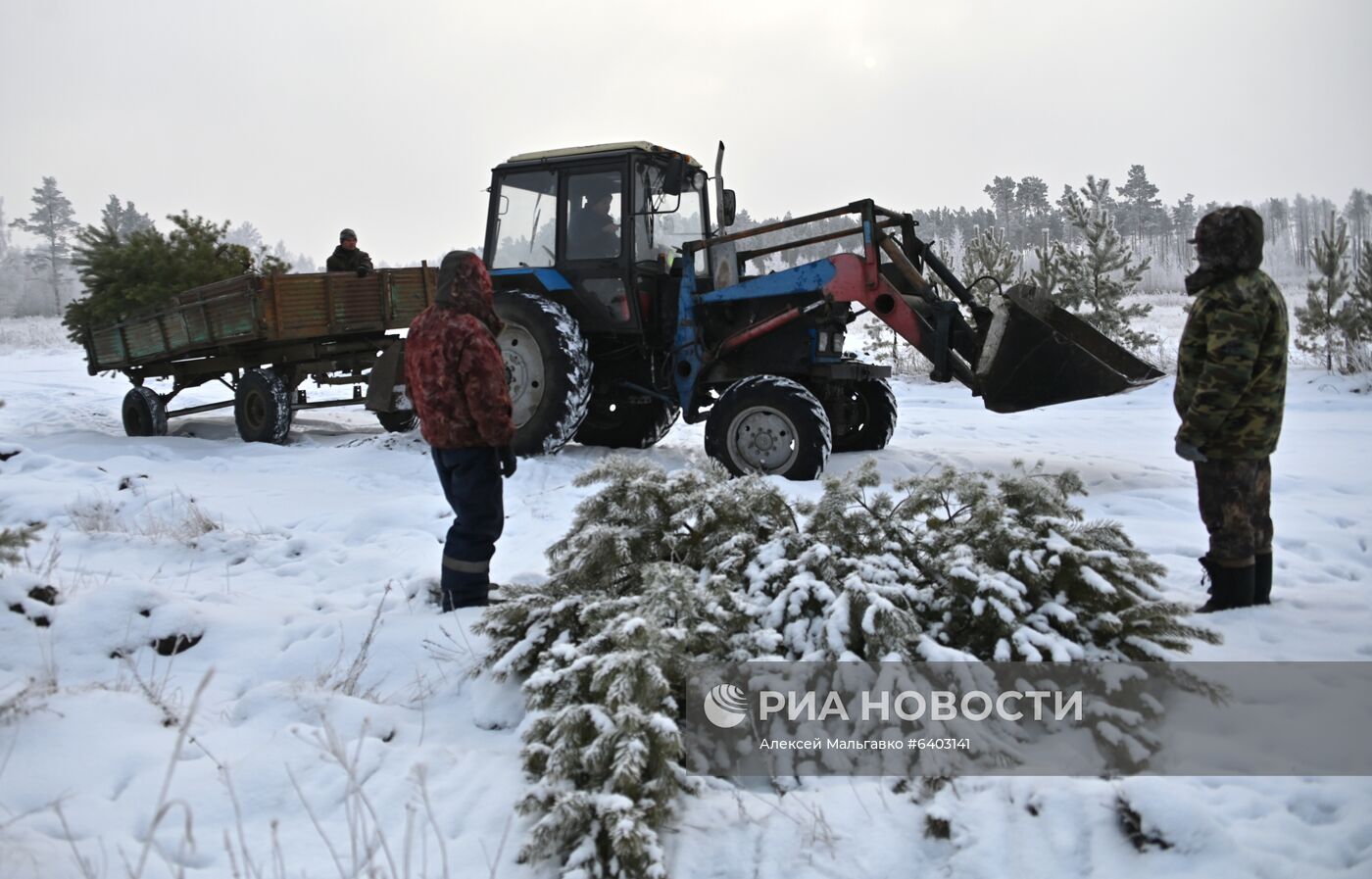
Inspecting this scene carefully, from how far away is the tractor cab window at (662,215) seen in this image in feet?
25.9

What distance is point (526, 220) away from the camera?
8445mm

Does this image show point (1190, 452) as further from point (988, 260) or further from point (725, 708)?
point (988, 260)

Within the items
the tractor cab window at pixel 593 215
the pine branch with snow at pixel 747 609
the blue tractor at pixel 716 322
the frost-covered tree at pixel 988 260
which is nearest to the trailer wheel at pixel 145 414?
the blue tractor at pixel 716 322

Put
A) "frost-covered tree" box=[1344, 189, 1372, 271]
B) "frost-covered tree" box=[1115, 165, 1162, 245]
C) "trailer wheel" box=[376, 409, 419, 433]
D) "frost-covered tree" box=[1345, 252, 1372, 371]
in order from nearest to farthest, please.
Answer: "trailer wheel" box=[376, 409, 419, 433] < "frost-covered tree" box=[1345, 252, 1372, 371] < "frost-covered tree" box=[1115, 165, 1162, 245] < "frost-covered tree" box=[1344, 189, 1372, 271]

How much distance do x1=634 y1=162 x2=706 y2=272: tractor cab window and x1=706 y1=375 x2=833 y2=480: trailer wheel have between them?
1.70 metres

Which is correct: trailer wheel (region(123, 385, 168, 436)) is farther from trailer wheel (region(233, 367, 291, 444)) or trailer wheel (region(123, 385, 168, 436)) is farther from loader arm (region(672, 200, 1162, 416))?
loader arm (region(672, 200, 1162, 416))

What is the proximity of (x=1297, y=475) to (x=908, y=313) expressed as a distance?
3.10m

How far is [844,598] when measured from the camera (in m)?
3.00

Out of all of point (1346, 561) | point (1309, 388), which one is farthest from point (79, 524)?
point (1309, 388)

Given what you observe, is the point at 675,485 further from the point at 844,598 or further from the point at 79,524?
the point at 79,524

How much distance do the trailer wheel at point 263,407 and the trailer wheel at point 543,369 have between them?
309cm

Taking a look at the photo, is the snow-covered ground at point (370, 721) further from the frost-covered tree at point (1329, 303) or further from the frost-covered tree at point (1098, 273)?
the frost-covered tree at point (1098, 273)

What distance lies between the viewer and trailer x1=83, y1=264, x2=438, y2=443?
918 cm

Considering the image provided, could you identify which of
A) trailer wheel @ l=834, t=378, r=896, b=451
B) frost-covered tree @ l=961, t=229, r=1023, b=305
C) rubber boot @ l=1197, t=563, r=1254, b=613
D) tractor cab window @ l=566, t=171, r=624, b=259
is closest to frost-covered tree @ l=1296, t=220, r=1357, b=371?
frost-covered tree @ l=961, t=229, r=1023, b=305
